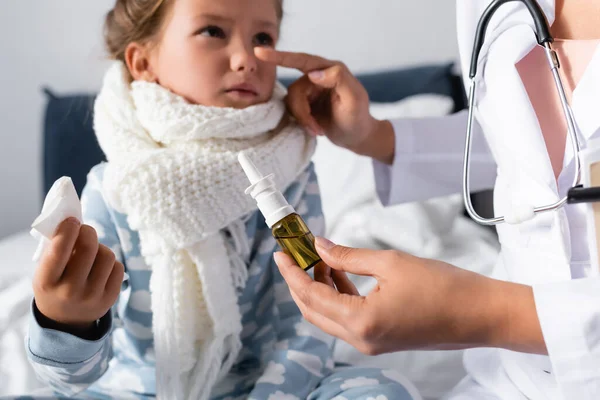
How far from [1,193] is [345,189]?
1.25 meters

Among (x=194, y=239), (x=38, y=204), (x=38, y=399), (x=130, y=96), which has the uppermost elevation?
(x=130, y=96)

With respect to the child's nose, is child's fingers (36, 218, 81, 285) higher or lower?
lower

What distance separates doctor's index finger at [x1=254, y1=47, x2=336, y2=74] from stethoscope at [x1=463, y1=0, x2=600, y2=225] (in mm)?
207

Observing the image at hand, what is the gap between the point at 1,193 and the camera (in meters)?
2.00

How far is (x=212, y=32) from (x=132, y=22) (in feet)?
0.55

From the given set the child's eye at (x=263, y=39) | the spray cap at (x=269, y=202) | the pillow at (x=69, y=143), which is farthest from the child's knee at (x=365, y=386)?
the pillow at (x=69, y=143)

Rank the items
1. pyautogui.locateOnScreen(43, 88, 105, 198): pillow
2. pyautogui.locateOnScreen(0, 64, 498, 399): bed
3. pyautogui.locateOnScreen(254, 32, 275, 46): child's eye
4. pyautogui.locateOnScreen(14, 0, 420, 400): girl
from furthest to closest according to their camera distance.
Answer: pyautogui.locateOnScreen(43, 88, 105, 198): pillow → pyautogui.locateOnScreen(0, 64, 498, 399): bed → pyautogui.locateOnScreen(254, 32, 275, 46): child's eye → pyautogui.locateOnScreen(14, 0, 420, 400): girl

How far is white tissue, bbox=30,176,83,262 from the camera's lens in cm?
55

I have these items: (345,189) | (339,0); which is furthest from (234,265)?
(339,0)

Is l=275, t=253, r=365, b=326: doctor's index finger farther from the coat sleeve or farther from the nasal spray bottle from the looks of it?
the coat sleeve

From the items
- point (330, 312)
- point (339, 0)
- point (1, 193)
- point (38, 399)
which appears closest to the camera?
point (330, 312)

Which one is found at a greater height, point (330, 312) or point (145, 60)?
point (145, 60)

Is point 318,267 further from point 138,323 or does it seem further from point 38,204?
point 38,204

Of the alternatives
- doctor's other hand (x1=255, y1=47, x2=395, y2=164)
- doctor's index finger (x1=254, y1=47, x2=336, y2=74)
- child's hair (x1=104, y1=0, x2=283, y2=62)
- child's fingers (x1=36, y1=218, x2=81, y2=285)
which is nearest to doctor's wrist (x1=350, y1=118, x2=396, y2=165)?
doctor's other hand (x1=255, y1=47, x2=395, y2=164)
